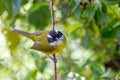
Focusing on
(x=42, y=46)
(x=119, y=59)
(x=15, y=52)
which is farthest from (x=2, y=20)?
(x=119, y=59)

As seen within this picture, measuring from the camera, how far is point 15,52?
194 cm

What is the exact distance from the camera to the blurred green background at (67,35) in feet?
4.86

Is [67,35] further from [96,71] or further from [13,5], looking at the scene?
[13,5]

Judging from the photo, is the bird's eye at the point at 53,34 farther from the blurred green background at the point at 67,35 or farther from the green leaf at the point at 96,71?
the green leaf at the point at 96,71

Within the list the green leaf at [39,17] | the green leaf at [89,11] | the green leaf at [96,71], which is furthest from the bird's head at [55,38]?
the green leaf at [39,17]

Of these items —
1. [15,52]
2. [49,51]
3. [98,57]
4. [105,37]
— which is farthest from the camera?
[98,57]

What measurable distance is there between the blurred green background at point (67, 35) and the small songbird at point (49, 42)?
101mm

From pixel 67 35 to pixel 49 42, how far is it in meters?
0.37

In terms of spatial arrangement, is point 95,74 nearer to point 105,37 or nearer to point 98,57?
point 105,37

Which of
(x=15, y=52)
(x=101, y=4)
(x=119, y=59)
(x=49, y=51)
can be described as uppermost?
(x=119, y=59)

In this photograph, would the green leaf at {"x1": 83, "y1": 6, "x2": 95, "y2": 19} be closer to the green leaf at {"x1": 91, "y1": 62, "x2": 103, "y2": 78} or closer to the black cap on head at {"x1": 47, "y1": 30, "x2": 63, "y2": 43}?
the black cap on head at {"x1": 47, "y1": 30, "x2": 63, "y2": 43}

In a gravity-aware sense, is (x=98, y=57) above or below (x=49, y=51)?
above

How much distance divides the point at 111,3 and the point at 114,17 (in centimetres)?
19

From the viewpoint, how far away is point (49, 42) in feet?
4.97
